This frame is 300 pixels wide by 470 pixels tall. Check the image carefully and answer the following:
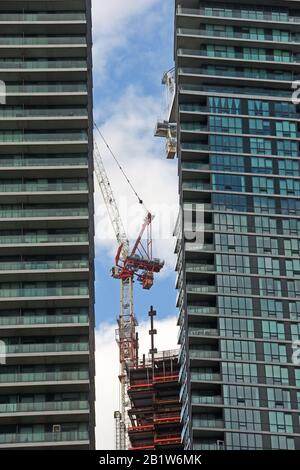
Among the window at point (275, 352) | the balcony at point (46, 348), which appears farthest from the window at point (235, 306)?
the balcony at point (46, 348)

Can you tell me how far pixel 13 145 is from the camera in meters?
159

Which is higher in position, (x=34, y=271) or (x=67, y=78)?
(x=67, y=78)

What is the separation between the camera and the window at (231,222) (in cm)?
16575

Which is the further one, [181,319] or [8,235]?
[181,319]

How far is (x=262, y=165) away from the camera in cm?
17025

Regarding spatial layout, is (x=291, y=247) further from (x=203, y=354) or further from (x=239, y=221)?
(x=203, y=354)

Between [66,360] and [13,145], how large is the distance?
1193 inches

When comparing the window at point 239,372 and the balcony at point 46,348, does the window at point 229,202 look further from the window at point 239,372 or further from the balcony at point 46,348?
the balcony at point 46,348

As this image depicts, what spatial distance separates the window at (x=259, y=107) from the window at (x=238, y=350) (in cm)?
3438

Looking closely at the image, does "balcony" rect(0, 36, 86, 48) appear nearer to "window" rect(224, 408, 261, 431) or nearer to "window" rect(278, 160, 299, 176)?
"window" rect(278, 160, 299, 176)

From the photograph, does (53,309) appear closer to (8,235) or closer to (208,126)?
(8,235)

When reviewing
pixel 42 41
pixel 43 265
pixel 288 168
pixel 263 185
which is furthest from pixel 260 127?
pixel 43 265
